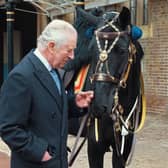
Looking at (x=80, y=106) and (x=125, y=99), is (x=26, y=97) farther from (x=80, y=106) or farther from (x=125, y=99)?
(x=125, y=99)

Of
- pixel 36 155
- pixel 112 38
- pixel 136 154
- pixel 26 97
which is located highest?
pixel 112 38

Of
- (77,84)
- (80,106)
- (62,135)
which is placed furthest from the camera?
(77,84)

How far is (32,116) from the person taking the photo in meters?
3.32

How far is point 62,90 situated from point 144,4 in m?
10.2

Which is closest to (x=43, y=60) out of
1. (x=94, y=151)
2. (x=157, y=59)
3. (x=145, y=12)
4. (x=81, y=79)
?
(x=94, y=151)

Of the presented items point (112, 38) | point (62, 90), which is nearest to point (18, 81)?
point (62, 90)

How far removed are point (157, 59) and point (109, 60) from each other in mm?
8378

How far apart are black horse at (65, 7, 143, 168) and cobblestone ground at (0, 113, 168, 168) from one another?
2.60 metres

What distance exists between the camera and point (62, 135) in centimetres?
347

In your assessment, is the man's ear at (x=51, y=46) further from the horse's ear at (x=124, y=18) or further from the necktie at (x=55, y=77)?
the horse's ear at (x=124, y=18)

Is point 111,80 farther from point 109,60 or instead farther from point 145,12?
point 145,12

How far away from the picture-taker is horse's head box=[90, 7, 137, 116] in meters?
4.51

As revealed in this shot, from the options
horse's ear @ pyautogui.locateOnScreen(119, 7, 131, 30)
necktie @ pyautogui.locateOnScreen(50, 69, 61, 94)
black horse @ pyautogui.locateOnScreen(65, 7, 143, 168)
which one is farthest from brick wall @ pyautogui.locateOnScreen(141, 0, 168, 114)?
necktie @ pyautogui.locateOnScreen(50, 69, 61, 94)

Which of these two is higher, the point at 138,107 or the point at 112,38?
the point at 112,38
